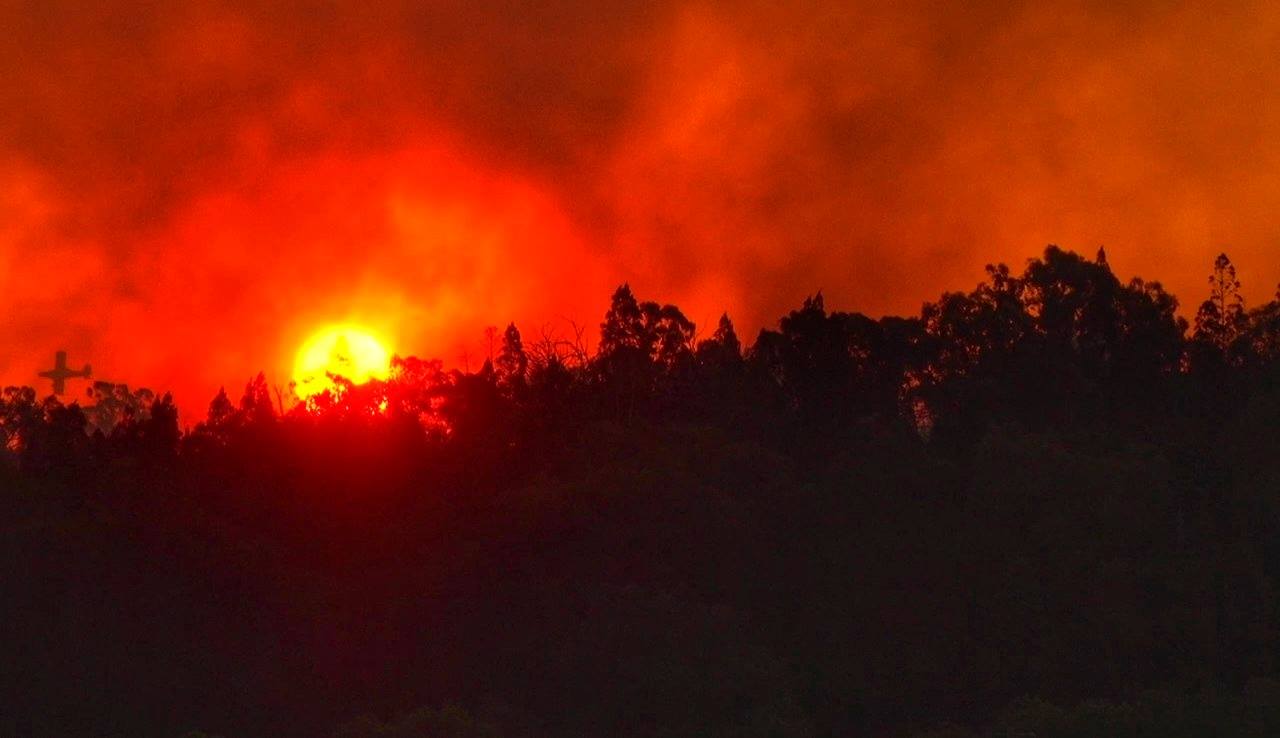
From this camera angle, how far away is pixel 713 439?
4900 centimetres

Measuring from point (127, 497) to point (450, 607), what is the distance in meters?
8.92

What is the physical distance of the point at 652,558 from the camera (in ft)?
149

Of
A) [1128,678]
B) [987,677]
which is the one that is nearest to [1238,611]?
[1128,678]

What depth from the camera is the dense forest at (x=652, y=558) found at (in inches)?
1618

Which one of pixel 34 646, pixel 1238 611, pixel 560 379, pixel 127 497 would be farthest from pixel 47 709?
pixel 1238 611

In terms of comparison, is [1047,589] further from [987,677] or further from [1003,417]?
[1003,417]

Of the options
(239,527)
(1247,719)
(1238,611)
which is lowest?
(1247,719)

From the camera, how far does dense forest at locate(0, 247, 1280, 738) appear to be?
41094 millimetres

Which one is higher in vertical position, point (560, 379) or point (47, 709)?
point (560, 379)

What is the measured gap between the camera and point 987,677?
43469 millimetres

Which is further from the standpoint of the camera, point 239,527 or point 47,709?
point 239,527

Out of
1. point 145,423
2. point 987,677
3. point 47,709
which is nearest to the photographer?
point 47,709

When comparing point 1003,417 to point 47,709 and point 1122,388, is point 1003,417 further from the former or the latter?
point 47,709

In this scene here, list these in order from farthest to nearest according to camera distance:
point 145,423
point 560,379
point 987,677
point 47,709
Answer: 1. point 560,379
2. point 145,423
3. point 987,677
4. point 47,709
